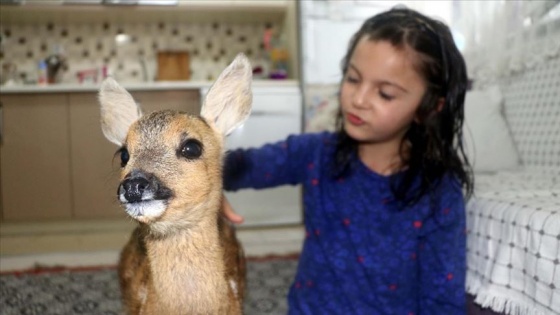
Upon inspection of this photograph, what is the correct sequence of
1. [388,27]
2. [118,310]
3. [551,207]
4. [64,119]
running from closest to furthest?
1. [551,207]
2. [388,27]
3. [118,310]
4. [64,119]

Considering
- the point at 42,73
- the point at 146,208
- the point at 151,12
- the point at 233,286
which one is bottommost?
the point at 233,286

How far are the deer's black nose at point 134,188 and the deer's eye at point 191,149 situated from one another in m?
0.09

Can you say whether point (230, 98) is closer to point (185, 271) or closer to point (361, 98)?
point (185, 271)

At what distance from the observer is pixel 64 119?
9.41 ft

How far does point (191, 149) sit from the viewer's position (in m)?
0.67

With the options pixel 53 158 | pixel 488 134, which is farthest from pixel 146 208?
pixel 53 158

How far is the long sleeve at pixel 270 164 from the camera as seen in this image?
3.88 ft

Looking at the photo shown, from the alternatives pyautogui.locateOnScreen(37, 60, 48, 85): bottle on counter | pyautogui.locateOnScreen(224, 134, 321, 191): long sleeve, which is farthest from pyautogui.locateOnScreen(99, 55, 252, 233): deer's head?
pyautogui.locateOnScreen(37, 60, 48, 85): bottle on counter

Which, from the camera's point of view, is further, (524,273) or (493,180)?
(493,180)

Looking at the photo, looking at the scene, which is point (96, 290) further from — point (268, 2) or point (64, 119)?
point (268, 2)

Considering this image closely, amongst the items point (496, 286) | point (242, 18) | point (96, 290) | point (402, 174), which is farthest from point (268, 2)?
point (496, 286)

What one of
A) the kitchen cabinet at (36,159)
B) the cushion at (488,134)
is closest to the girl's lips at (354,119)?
the cushion at (488,134)

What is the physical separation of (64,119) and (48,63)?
1.95ft

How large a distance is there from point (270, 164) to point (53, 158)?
1.96m
